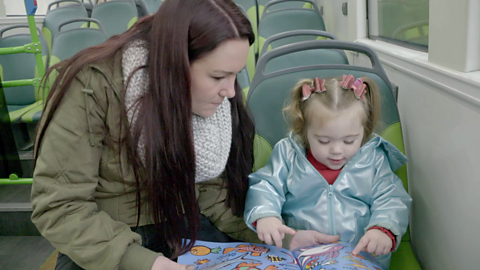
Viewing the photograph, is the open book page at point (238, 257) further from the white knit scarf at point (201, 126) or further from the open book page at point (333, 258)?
the white knit scarf at point (201, 126)

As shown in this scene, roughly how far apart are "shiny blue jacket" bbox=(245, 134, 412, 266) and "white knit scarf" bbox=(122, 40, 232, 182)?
145 millimetres

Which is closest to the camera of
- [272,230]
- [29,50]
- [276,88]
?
[272,230]

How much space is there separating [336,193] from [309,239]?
0.15 m

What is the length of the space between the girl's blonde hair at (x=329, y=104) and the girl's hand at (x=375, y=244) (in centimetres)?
31

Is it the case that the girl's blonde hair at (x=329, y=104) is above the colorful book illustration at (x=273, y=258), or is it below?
above

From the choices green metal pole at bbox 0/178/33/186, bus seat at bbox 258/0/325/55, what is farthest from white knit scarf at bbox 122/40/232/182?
bus seat at bbox 258/0/325/55

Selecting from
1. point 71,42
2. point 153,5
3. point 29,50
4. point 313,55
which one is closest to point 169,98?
point 313,55

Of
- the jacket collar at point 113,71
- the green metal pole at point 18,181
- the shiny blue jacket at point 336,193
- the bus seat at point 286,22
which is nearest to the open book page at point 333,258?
the shiny blue jacket at point 336,193

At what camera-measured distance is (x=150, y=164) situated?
966mm

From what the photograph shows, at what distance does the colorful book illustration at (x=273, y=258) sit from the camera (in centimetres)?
94

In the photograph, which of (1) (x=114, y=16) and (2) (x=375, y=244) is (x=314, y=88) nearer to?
(2) (x=375, y=244)

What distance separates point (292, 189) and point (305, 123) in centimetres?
19

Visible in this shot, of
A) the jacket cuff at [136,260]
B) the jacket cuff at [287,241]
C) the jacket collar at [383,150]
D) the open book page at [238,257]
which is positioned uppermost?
the jacket collar at [383,150]

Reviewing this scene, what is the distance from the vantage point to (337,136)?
1.11 metres
